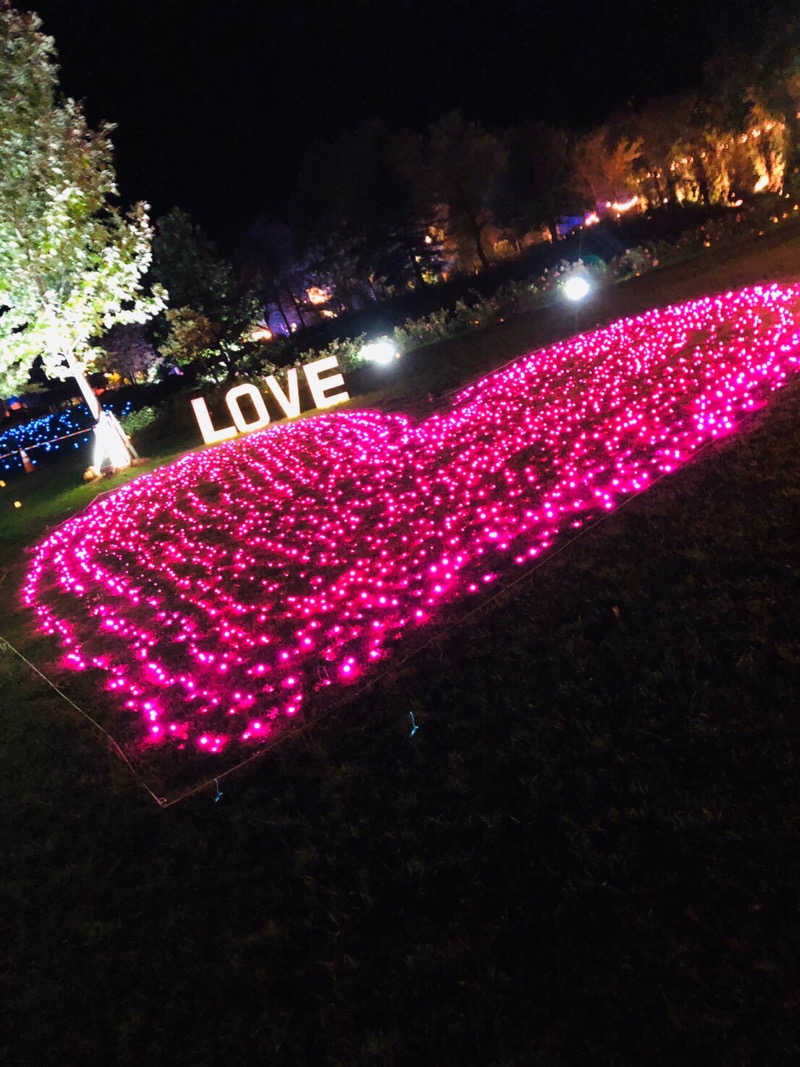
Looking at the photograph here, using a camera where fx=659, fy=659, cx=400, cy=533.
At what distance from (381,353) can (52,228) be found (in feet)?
31.6

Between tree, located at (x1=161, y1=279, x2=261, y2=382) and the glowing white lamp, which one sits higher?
tree, located at (x1=161, y1=279, x2=261, y2=382)

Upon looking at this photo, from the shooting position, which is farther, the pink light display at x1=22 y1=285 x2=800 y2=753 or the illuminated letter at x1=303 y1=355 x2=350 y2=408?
the illuminated letter at x1=303 y1=355 x2=350 y2=408

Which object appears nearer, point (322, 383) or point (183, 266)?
point (322, 383)

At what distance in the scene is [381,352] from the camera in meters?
20.4

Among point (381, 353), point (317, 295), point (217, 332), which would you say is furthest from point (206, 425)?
point (317, 295)

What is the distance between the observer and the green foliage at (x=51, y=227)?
41.5 feet

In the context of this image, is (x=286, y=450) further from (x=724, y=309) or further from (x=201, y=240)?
(x=201, y=240)

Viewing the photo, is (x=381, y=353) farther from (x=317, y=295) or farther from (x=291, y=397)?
(x=317, y=295)

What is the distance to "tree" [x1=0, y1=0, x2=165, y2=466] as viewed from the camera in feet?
41.5

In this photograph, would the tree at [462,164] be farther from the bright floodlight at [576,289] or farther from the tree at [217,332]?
the bright floodlight at [576,289]

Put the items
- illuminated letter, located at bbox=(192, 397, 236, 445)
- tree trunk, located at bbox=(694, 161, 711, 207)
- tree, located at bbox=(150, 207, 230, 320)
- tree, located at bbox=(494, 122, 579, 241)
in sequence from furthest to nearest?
tree, located at bbox=(494, 122, 579, 241), tree trunk, located at bbox=(694, 161, 711, 207), tree, located at bbox=(150, 207, 230, 320), illuminated letter, located at bbox=(192, 397, 236, 445)

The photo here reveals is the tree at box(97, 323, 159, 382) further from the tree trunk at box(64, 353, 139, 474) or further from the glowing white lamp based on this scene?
the tree trunk at box(64, 353, 139, 474)

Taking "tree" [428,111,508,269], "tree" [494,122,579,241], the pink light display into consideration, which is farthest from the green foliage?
"tree" [494,122,579,241]

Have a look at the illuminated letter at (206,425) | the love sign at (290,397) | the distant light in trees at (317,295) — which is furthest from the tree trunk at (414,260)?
the illuminated letter at (206,425)
